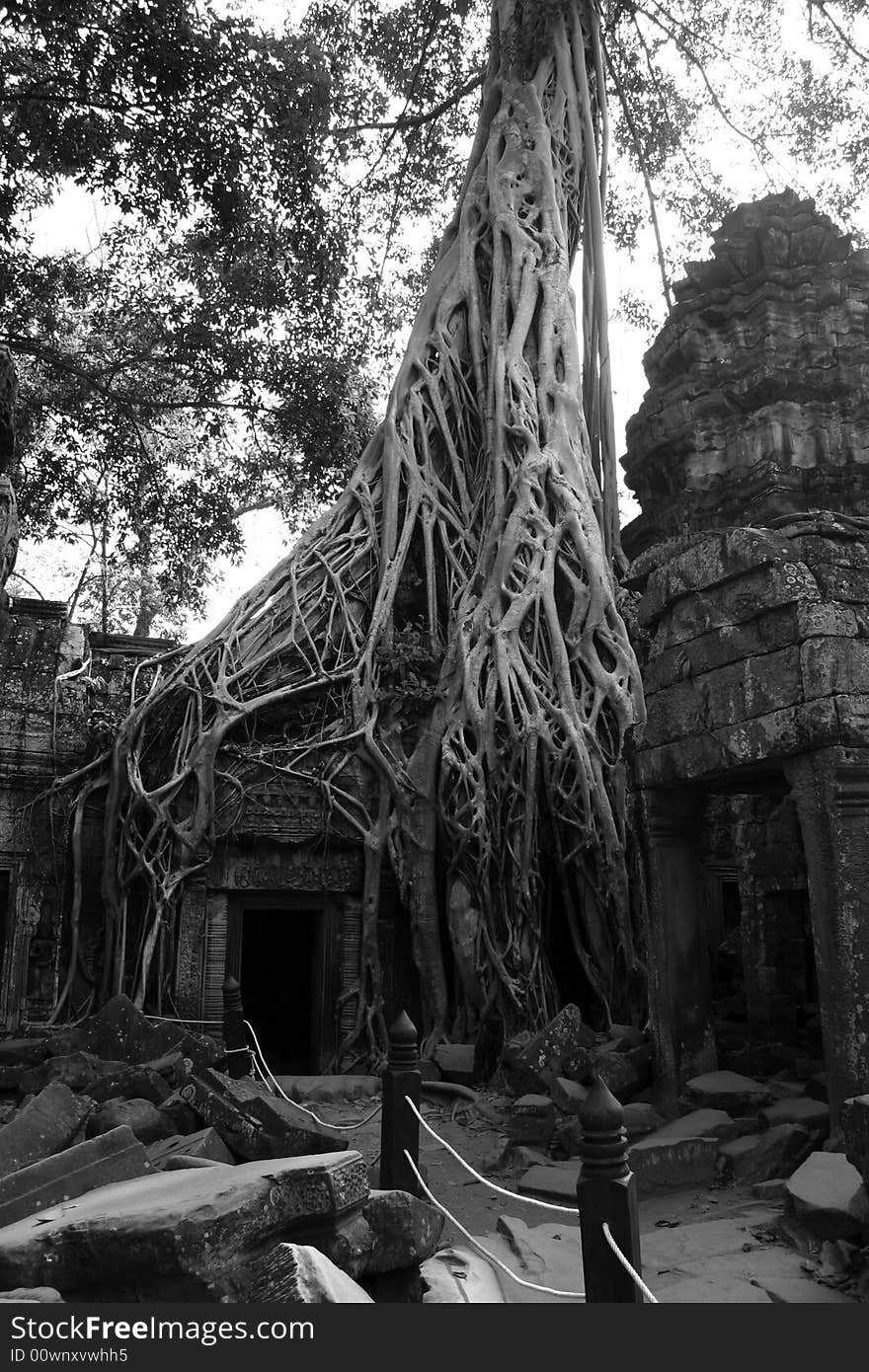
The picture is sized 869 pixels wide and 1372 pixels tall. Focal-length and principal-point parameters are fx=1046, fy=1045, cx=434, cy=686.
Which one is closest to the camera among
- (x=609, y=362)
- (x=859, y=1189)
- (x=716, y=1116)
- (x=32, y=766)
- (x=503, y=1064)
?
(x=859, y=1189)

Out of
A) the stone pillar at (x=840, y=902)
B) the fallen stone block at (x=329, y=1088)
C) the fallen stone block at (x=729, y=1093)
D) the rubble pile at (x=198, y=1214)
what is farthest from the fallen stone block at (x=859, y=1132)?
the fallen stone block at (x=329, y=1088)

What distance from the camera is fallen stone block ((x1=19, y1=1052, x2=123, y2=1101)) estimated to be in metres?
5.00

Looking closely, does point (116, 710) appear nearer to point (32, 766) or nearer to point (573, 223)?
point (32, 766)

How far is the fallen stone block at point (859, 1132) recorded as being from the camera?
8.72 ft

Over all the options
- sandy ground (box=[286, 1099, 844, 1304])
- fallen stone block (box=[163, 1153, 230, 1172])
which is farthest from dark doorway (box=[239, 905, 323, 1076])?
fallen stone block (box=[163, 1153, 230, 1172])

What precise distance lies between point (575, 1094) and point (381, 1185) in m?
1.41

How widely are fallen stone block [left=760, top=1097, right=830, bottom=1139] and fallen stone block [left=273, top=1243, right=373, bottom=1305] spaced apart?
93.3 inches

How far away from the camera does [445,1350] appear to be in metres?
2.13

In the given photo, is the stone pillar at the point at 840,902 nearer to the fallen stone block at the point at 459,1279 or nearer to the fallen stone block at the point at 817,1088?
the fallen stone block at the point at 817,1088

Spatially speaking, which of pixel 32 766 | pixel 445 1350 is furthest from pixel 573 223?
pixel 445 1350

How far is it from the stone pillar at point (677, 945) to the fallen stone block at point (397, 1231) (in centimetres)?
213

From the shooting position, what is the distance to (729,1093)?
4.29 m

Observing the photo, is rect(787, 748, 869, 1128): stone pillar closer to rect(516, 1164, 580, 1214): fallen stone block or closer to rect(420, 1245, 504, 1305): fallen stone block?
rect(516, 1164, 580, 1214): fallen stone block

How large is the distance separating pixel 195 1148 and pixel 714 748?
2558mm
